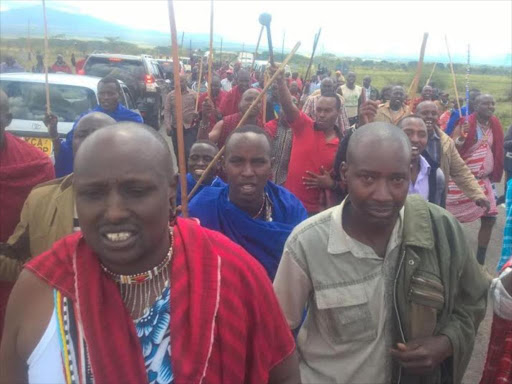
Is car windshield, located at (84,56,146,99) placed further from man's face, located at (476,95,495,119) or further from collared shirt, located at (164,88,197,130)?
man's face, located at (476,95,495,119)

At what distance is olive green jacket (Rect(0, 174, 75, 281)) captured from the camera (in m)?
2.75

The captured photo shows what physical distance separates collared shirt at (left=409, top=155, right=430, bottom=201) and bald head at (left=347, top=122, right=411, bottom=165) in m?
1.71

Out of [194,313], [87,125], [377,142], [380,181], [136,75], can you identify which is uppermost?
[377,142]

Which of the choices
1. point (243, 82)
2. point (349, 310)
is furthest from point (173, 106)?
point (349, 310)

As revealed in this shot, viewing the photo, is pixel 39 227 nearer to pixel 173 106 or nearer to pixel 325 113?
pixel 325 113

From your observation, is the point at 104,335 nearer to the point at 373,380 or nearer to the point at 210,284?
the point at 210,284

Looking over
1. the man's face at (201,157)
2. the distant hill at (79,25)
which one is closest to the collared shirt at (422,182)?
the man's face at (201,157)

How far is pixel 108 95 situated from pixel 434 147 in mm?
3450

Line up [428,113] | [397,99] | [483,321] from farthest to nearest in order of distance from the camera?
1. [397,99]
2. [428,113]
3. [483,321]

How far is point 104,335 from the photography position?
5.08 feet

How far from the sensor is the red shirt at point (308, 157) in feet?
13.9

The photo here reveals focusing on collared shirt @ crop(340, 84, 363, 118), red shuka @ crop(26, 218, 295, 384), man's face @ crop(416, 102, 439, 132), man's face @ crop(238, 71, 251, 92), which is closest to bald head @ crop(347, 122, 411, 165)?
red shuka @ crop(26, 218, 295, 384)

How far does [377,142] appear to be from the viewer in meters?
2.22

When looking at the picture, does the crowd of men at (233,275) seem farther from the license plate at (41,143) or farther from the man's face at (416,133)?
the license plate at (41,143)
